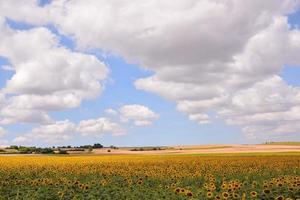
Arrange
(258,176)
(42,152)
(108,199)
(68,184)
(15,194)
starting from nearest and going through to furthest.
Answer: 1. (108,199)
2. (15,194)
3. (68,184)
4. (258,176)
5. (42,152)

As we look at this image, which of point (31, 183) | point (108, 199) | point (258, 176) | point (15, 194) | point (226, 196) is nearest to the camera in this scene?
point (226, 196)

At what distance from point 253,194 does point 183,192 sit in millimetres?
2625

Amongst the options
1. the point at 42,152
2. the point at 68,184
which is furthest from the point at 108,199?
the point at 42,152

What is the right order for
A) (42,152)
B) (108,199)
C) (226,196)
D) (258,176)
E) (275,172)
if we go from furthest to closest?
(42,152), (275,172), (258,176), (108,199), (226,196)

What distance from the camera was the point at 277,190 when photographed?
18.2 m

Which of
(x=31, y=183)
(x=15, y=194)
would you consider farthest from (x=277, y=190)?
(x=31, y=183)

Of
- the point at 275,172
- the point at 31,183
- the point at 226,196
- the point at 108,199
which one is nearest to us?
the point at 226,196

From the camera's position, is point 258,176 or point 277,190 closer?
point 277,190

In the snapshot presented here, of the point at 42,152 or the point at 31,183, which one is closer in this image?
the point at 31,183

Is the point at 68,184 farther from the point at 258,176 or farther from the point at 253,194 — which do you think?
the point at 258,176

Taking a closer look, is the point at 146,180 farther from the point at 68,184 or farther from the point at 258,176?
the point at 258,176

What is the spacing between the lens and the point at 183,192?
17.8m

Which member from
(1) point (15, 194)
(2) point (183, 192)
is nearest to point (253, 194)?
(2) point (183, 192)

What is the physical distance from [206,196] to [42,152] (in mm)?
79203
